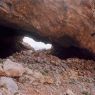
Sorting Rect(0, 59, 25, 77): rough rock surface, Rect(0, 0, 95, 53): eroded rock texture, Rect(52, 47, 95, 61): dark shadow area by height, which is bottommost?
Rect(0, 59, 25, 77): rough rock surface

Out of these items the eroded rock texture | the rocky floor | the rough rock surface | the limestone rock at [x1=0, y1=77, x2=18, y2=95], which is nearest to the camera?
the limestone rock at [x1=0, y1=77, x2=18, y2=95]

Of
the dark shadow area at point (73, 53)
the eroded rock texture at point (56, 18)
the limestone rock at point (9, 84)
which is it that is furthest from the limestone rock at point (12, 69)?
the dark shadow area at point (73, 53)

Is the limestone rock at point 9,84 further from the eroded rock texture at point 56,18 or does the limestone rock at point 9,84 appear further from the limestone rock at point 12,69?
the eroded rock texture at point 56,18

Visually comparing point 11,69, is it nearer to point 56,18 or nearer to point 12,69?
point 12,69

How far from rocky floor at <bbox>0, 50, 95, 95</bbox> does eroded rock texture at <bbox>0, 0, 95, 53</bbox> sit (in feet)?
1.83

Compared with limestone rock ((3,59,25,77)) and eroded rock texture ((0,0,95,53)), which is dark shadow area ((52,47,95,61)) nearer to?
eroded rock texture ((0,0,95,53))

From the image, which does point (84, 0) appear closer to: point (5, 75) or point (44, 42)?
point (44, 42)

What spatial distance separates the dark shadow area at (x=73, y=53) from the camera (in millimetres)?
6961

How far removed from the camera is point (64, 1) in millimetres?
6258

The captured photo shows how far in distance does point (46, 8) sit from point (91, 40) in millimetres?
1253

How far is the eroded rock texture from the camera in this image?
6.29 metres

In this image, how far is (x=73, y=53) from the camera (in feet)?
23.7

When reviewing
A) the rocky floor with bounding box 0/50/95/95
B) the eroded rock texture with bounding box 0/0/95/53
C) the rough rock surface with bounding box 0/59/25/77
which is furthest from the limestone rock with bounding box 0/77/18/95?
the eroded rock texture with bounding box 0/0/95/53

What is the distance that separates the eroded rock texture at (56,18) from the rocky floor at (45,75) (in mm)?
559
